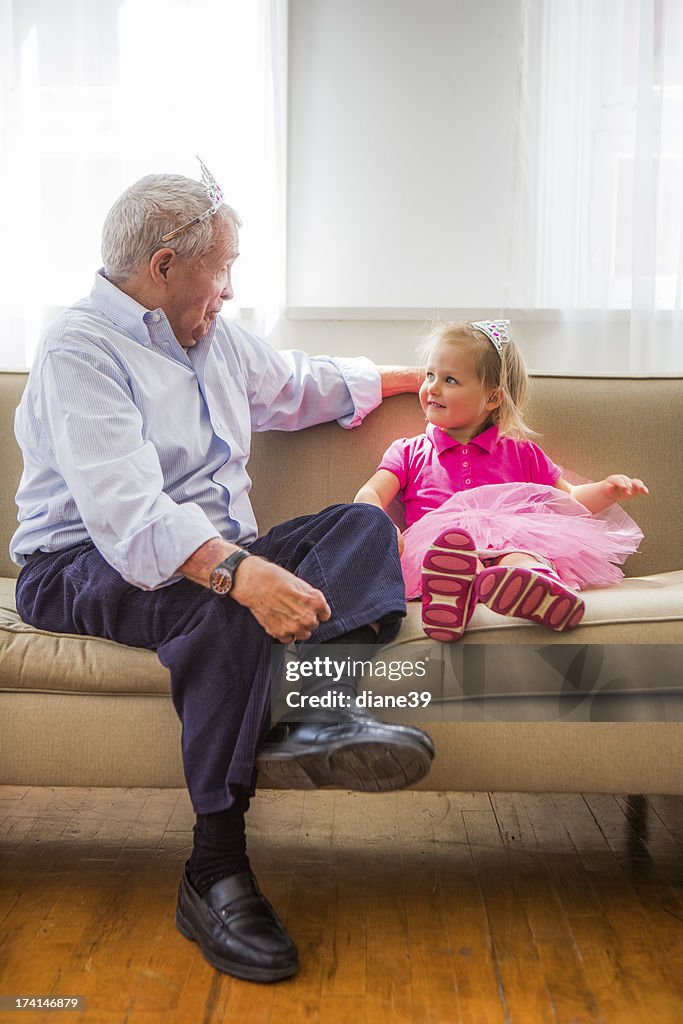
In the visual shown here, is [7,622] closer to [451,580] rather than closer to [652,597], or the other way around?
[451,580]

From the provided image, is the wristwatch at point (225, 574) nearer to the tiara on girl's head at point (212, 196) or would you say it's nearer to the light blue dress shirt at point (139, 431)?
the light blue dress shirt at point (139, 431)

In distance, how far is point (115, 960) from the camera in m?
1.39

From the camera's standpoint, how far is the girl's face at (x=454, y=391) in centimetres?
193

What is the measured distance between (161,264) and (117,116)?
48.9 inches

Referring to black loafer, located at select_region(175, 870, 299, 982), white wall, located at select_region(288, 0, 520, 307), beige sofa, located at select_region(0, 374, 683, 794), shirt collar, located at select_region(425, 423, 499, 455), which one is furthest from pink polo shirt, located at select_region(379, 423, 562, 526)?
white wall, located at select_region(288, 0, 520, 307)

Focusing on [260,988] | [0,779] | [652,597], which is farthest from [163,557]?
[652,597]

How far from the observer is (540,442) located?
207 centimetres

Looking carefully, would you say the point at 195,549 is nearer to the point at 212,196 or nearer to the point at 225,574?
the point at 225,574

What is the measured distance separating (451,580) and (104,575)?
519 mm

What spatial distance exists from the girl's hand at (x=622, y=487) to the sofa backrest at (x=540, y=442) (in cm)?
17

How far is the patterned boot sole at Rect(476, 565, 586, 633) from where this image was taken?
145 centimetres

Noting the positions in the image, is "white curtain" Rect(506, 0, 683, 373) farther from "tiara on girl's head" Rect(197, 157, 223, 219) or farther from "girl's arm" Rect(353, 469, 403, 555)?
"tiara on girl's head" Rect(197, 157, 223, 219)

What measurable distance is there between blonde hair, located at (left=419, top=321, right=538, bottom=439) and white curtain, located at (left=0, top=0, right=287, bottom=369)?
2.94 ft

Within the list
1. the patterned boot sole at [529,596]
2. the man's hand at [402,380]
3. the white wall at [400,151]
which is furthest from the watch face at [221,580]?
the white wall at [400,151]
